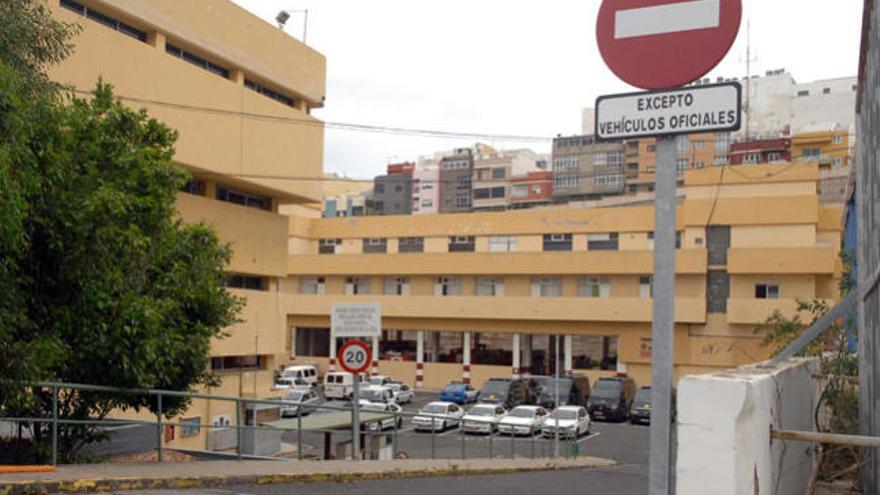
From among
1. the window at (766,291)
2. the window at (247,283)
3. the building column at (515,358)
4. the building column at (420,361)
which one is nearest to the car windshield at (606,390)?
the building column at (515,358)

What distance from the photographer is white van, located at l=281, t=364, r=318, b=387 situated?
5169 centimetres

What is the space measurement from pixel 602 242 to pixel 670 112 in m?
48.9

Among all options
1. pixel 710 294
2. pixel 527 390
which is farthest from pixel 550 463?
pixel 710 294

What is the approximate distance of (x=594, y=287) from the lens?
166 ft

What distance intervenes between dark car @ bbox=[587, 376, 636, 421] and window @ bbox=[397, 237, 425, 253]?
18.3 metres

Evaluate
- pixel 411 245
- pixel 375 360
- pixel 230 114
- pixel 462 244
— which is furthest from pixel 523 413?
pixel 411 245

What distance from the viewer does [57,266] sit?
12.2 meters

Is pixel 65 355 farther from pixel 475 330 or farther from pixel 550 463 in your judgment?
pixel 475 330

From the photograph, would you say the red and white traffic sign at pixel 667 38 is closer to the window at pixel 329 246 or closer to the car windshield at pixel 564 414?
the car windshield at pixel 564 414

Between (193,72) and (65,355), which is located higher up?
(193,72)

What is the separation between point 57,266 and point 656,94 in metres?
10.7

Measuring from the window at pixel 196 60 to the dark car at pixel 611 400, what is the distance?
25440 mm

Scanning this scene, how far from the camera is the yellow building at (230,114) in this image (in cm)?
2136

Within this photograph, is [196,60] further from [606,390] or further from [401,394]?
[606,390]
